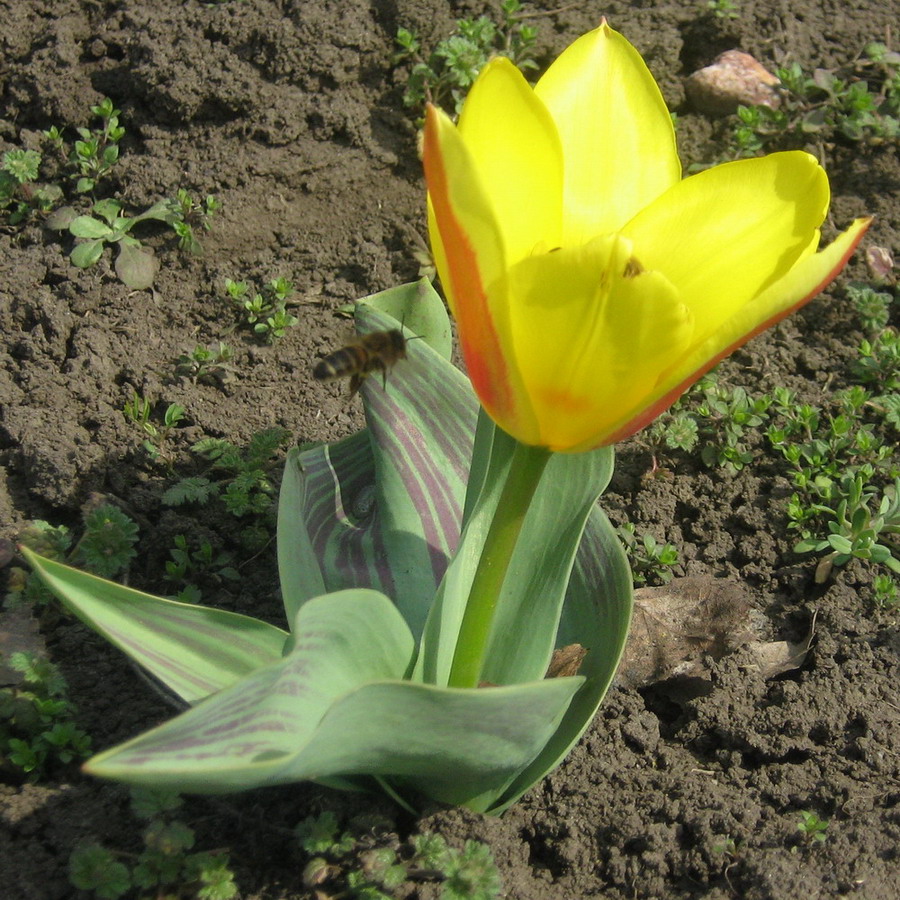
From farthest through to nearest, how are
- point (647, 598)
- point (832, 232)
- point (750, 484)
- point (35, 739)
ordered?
point (832, 232), point (750, 484), point (647, 598), point (35, 739)

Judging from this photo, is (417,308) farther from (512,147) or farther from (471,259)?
(471,259)

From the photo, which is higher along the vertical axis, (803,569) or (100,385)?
(100,385)

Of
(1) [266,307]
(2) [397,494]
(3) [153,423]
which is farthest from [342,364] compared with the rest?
(1) [266,307]

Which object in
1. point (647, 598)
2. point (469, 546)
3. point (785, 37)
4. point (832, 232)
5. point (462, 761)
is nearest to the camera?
point (462, 761)

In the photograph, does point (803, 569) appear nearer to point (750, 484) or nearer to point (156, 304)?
point (750, 484)

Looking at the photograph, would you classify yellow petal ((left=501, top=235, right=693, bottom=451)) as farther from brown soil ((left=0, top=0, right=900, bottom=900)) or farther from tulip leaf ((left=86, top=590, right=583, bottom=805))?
brown soil ((left=0, top=0, right=900, bottom=900))

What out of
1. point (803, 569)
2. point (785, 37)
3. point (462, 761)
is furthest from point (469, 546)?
point (785, 37)
